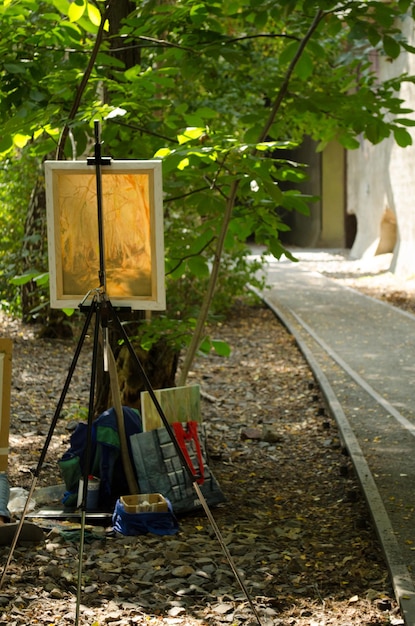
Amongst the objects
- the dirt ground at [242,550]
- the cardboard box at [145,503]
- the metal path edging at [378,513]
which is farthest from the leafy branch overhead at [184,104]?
the metal path edging at [378,513]

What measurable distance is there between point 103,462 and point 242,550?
1.08 m

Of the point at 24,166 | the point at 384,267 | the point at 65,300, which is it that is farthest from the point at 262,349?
the point at 384,267

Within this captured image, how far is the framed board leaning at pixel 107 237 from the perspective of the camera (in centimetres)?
461

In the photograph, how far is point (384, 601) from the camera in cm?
427

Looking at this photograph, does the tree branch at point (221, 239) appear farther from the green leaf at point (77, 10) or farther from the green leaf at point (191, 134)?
the green leaf at point (77, 10)

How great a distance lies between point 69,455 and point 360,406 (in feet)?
11.1

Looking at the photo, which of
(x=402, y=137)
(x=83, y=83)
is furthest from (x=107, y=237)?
(x=402, y=137)

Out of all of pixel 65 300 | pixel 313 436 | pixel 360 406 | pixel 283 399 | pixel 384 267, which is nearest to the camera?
pixel 65 300

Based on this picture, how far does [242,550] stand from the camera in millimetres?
5008

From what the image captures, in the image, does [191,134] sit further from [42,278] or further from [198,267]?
[42,278]

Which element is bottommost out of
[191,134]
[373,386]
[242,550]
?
[242,550]

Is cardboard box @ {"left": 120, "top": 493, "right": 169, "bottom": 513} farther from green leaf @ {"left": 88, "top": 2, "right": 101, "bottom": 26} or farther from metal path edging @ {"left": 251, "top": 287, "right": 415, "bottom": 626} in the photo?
green leaf @ {"left": 88, "top": 2, "right": 101, "bottom": 26}

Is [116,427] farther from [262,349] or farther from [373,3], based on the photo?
[262,349]

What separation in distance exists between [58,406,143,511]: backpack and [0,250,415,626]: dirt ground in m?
0.49
